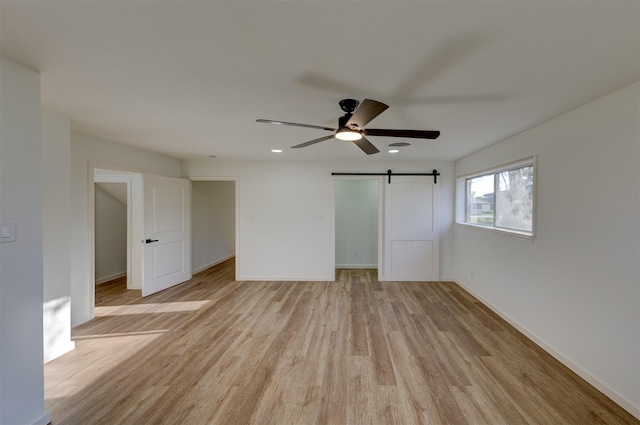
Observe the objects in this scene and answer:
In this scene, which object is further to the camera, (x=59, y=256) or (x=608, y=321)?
(x=59, y=256)

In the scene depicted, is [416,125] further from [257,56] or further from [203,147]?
[203,147]

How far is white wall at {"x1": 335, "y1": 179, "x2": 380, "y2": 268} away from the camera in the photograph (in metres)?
6.37

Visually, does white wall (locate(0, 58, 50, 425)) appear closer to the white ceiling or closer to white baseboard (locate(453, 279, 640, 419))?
the white ceiling

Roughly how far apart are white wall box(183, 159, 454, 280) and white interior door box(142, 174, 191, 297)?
70 centimetres

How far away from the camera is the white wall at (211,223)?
5.82 m

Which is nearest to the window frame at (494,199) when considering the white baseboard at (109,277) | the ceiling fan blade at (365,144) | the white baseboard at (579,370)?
the white baseboard at (579,370)

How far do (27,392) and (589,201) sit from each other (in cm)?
428

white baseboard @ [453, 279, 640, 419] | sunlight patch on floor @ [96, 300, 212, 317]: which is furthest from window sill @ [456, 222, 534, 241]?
sunlight patch on floor @ [96, 300, 212, 317]

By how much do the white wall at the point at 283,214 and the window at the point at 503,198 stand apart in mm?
1618

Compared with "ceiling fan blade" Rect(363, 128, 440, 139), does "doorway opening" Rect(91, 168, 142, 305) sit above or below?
below

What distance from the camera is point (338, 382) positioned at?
2201 millimetres

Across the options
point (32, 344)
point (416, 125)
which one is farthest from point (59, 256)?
point (416, 125)

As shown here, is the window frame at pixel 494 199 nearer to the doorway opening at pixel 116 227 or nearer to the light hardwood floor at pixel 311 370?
the light hardwood floor at pixel 311 370

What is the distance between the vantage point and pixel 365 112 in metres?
1.79
